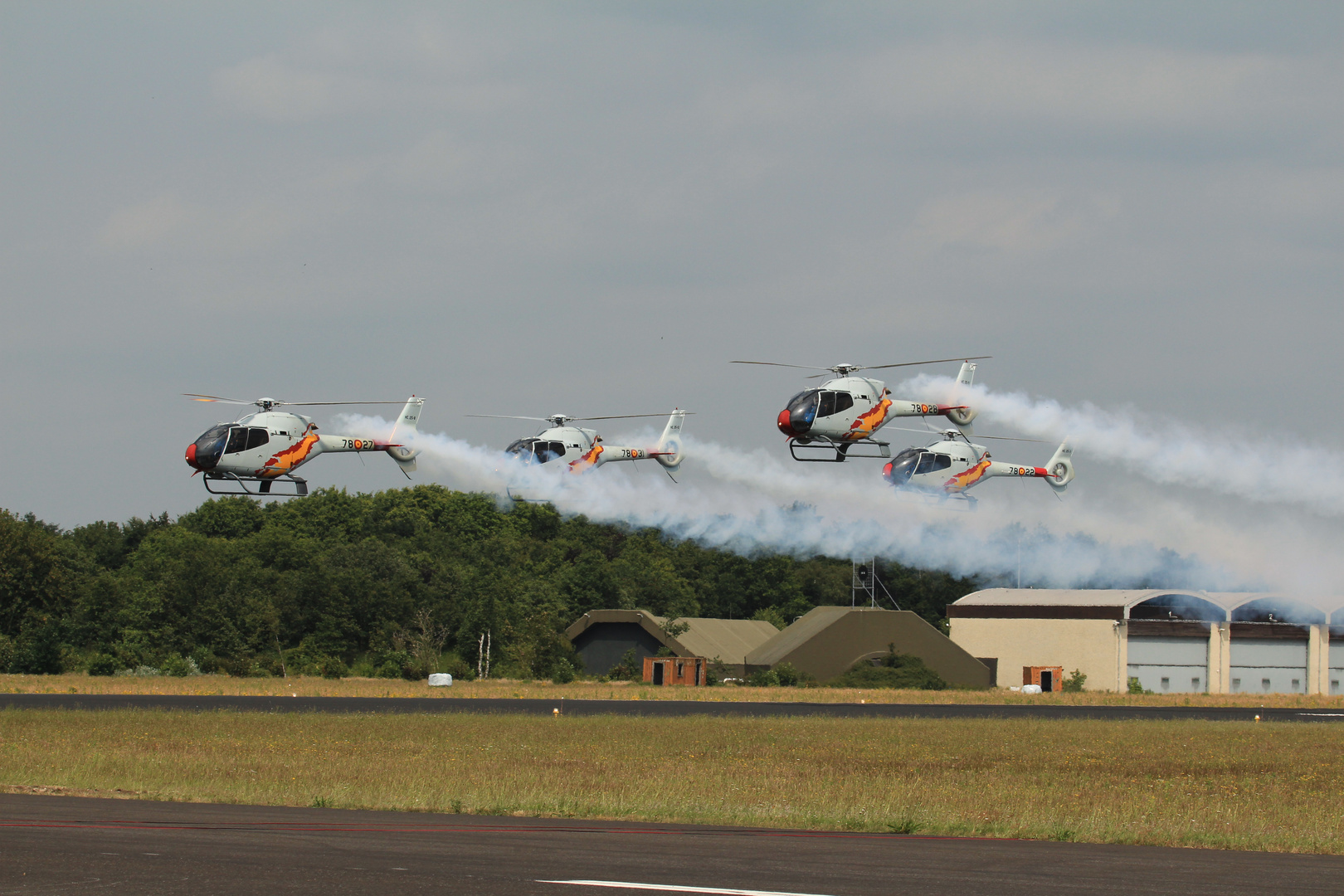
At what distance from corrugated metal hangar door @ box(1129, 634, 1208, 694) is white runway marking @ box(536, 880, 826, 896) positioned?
336 feet

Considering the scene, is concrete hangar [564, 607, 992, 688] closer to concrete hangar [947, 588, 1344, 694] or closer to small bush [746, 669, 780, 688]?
small bush [746, 669, 780, 688]

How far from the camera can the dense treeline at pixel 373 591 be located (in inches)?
3883

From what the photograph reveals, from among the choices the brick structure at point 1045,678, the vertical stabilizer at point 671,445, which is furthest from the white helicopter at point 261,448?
the brick structure at point 1045,678

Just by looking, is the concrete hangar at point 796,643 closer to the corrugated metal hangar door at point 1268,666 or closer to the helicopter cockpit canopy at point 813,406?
the corrugated metal hangar door at point 1268,666

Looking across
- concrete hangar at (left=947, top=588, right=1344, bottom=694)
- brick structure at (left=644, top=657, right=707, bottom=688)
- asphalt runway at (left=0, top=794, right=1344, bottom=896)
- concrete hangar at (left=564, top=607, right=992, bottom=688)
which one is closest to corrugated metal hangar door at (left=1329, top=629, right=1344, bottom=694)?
concrete hangar at (left=947, top=588, right=1344, bottom=694)

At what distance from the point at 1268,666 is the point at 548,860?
10698 centimetres

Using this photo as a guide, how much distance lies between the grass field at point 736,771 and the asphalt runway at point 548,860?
2.80 meters

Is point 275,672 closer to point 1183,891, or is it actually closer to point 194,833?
point 194,833

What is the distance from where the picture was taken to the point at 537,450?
Result: 68.3 m

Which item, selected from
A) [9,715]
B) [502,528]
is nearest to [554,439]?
[9,715]

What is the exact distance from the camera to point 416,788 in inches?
1126

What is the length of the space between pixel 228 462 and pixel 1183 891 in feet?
163

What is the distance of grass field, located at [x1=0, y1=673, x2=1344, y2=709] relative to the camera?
72500 millimetres

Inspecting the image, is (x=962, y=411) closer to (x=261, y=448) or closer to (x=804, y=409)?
(x=804, y=409)
